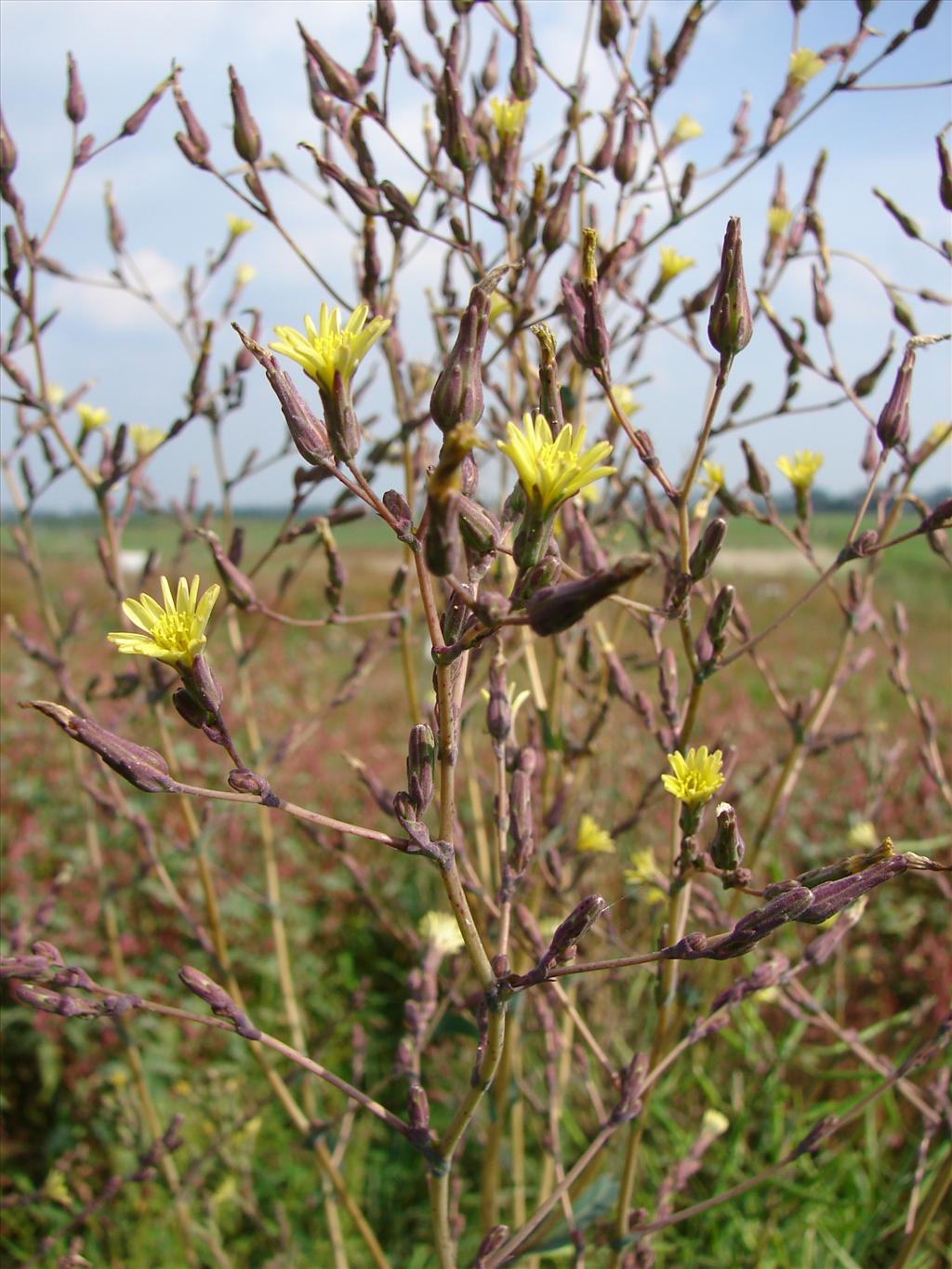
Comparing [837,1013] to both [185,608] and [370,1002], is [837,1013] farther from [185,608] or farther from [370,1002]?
[185,608]

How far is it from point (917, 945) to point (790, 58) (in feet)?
12.5

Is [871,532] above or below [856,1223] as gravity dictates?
above

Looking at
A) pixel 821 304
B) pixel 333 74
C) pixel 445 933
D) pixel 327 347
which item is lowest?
pixel 445 933

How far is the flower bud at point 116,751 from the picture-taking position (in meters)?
0.82

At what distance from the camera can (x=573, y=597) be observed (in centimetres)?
67

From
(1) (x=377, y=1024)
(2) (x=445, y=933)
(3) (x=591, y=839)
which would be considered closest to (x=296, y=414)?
(3) (x=591, y=839)

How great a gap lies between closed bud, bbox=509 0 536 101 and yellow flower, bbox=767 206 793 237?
0.64 meters

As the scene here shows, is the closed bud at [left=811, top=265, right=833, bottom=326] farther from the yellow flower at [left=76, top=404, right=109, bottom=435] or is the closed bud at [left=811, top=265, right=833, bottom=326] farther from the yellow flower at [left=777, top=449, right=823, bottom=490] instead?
the yellow flower at [left=76, top=404, right=109, bottom=435]

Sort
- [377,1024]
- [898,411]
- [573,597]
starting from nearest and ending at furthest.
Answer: [573,597]
[898,411]
[377,1024]

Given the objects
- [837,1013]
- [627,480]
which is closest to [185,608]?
[627,480]

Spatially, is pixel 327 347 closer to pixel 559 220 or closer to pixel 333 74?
pixel 559 220

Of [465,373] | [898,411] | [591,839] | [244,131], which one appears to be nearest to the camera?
[465,373]

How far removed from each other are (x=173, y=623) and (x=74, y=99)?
1.44 meters

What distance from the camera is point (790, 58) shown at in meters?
1.69
